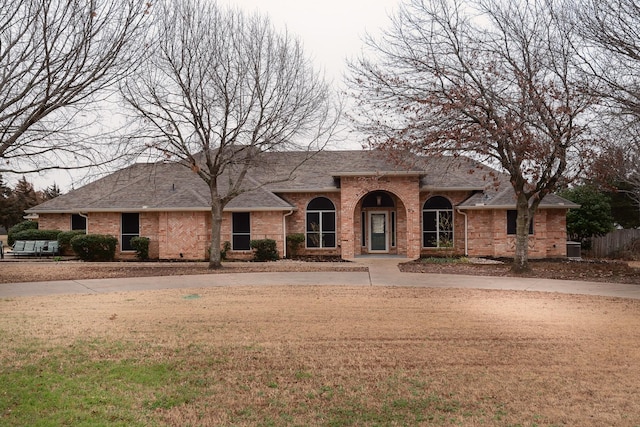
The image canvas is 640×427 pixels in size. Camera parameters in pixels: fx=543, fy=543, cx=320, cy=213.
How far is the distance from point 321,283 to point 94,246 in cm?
1252

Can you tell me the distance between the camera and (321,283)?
1434 centimetres

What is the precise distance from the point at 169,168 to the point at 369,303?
62.5 ft

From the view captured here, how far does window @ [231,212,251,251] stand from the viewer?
77.6ft

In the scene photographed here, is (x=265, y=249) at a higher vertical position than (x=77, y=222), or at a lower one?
lower

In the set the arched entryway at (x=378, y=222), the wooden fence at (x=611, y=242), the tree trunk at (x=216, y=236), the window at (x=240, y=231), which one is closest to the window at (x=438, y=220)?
the arched entryway at (x=378, y=222)

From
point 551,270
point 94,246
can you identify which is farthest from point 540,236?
point 94,246

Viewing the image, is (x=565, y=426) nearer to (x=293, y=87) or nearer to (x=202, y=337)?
(x=202, y=337)

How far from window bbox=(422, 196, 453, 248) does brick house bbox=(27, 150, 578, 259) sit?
0.15 ft

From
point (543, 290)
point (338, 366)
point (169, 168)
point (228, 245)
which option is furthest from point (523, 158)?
point (169, 168)

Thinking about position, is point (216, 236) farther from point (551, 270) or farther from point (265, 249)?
point (551, 270)

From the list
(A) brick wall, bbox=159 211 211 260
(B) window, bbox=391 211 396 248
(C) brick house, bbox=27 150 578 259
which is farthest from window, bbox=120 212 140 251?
(B) window, bbox=391 211 396 248

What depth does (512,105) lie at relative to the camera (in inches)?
653

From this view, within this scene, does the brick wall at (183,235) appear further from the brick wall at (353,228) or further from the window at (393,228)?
the window at (393,228)

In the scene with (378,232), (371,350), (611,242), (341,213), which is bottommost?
(371,350)
